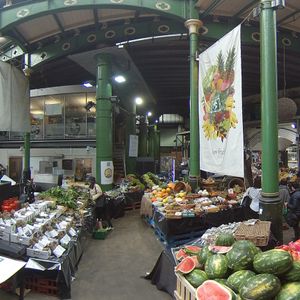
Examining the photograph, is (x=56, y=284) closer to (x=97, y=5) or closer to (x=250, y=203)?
(x=250, y=203)

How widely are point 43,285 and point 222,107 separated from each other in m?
4.12

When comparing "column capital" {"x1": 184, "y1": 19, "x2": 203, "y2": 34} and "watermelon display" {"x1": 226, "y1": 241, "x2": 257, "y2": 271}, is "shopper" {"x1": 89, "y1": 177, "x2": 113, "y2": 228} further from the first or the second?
"watermelon display" {"x1": 226, "y1": 241, "x2": 257, "y2": 271}

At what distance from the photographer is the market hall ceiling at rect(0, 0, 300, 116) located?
8422mm

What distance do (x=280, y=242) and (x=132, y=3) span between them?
688cm

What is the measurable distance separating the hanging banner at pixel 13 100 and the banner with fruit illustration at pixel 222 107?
210 inches

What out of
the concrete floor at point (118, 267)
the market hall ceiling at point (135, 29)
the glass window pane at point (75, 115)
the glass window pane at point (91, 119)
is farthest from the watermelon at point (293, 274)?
the glass window pane at point (75, 115)

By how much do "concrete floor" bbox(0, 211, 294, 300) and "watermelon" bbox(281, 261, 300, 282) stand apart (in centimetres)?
238

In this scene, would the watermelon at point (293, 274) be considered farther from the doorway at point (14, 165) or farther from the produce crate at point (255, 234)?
the doorway at point (14, 165)

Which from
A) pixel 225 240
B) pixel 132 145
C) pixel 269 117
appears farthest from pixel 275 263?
pixel 132 145

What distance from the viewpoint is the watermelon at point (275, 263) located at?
2379 mm

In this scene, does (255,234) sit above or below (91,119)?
below

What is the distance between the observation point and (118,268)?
5.61 metres

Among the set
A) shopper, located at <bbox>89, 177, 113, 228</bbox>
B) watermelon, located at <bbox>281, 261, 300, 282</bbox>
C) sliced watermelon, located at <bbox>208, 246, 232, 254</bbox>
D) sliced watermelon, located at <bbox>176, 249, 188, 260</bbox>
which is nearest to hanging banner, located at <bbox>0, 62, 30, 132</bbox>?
shopper, located at <bbox>89, 177, 113, 228</bbox>

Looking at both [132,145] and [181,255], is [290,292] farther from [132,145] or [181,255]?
[132,145]
